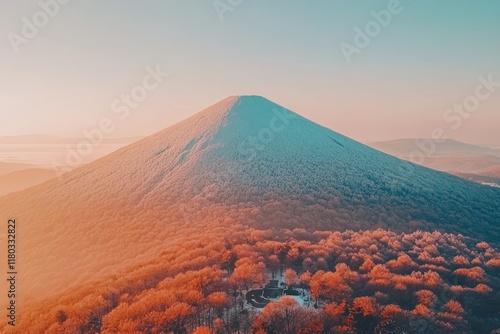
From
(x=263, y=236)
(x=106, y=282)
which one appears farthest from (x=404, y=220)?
(x=106, y=282)

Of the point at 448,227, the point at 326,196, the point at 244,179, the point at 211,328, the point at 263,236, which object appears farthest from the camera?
the point at 244,179

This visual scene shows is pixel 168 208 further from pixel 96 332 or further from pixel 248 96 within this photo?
pixel 248 96

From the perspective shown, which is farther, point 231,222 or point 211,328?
point 231,222

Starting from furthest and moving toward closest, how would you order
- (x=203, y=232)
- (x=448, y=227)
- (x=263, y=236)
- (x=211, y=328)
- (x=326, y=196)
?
(x=326, y=196) → (x=448, y=227) → (x=203, y=232) → (x=263, y=236) → (x=211, y=328)

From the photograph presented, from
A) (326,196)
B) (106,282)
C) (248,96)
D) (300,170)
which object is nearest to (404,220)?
(326,196)

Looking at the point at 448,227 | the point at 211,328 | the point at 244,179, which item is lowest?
the point at 448,227

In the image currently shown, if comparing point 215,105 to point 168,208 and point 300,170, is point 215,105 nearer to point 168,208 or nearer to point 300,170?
point 300,170

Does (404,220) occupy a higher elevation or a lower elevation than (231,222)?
lower
